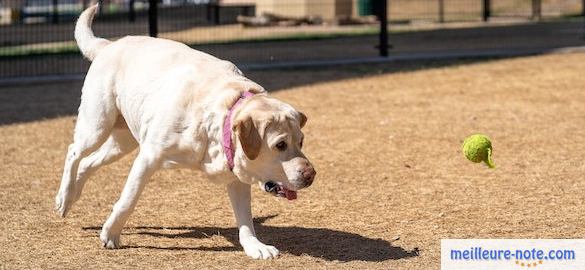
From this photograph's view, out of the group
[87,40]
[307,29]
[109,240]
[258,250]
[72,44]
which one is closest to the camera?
[258,250]

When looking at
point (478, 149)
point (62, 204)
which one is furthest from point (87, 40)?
point (478, 149)

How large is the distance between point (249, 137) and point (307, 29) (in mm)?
17716

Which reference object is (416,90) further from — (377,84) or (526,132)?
(526,132)

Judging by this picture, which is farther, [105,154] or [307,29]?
[307,29]

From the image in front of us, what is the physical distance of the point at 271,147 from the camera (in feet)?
18.9

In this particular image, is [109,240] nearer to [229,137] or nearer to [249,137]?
[229,137]

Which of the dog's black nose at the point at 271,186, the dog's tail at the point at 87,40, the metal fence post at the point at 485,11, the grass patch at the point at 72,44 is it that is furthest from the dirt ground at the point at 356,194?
the metal fence post at the point at 485,11

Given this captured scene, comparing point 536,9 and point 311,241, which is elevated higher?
point 536,9

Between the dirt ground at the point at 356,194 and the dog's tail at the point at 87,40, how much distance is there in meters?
1.05

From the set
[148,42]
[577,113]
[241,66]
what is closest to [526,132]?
[577,113]

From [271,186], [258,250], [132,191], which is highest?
[271,186]

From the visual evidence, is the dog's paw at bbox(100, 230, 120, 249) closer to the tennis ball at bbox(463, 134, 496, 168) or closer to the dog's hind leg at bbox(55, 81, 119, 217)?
the dog's hind leg at bbox(55, 81, 119, 217)

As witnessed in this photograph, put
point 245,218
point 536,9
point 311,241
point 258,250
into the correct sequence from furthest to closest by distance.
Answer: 1. point 536,9
2. point 311,241
3. point 245,218
4. point 258,250

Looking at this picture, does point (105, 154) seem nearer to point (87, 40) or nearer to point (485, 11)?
point (87, 40)
